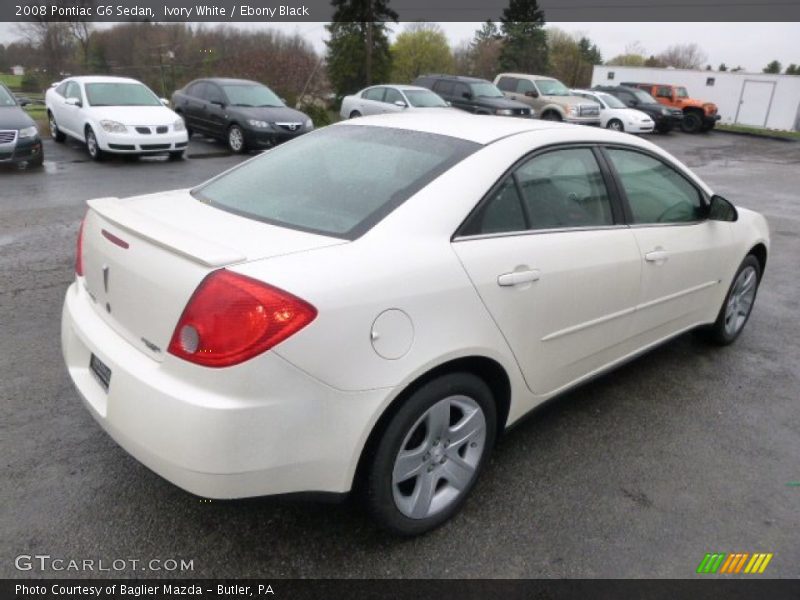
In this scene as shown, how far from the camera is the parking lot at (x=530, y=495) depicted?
2355 mm

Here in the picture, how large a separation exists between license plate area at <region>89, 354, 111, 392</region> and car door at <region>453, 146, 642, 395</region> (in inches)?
53.9

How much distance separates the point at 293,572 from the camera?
2.27 meters

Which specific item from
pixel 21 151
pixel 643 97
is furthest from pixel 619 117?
pixel 21 151

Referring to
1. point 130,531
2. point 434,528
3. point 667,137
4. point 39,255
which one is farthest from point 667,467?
point 667,137

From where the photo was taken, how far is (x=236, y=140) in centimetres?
1323

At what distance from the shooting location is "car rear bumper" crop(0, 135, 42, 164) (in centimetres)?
978

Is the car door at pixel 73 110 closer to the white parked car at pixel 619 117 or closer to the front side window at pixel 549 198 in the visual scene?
the front side window at pixel 549 198

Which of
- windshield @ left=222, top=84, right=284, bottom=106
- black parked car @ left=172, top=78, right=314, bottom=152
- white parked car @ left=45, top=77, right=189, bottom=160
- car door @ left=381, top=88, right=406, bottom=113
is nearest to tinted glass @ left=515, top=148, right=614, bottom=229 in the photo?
white parked car @ left=45, top=77, right=189, bottom=160

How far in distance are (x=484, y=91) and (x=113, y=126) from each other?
1180cm

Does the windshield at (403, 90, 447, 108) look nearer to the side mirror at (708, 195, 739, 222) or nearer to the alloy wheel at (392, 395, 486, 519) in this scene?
the side mirror at (708, 195, 739, 222)

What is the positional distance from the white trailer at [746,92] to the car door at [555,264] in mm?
38445

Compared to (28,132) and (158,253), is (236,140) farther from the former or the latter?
(158,253)

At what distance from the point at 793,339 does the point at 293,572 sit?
14.1 ft

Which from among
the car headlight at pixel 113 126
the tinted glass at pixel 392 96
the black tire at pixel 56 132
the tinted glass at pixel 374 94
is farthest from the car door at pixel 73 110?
the tinted glass at pixel 374 94
